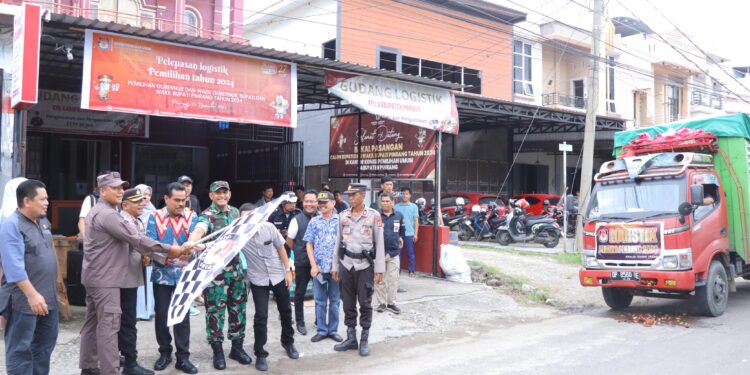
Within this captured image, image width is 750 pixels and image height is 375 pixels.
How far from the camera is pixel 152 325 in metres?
7.47

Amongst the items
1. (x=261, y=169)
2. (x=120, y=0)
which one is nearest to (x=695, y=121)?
(x=261, y=169)

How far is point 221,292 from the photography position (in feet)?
18.7

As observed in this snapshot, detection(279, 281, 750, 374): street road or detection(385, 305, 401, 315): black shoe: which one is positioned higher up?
detection(385, 305, 401, 315): black shoe

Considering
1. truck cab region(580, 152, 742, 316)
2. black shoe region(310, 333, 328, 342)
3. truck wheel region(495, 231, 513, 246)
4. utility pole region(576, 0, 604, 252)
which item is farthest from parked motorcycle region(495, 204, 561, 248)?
black shoe region(310, 333, 328, 342)

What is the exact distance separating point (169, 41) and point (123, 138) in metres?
8.43

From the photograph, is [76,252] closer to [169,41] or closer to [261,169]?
[169,41]

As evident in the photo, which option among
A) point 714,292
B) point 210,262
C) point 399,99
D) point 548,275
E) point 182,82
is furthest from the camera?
point 548,275

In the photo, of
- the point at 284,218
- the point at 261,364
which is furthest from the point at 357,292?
the point at 284,218

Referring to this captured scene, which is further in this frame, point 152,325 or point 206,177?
point 206,177

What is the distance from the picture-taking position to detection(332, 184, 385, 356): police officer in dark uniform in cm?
653

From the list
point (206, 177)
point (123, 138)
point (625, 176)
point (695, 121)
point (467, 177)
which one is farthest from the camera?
point (467, 177)

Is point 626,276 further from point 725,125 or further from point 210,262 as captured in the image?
point 210,262

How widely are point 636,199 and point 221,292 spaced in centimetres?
632

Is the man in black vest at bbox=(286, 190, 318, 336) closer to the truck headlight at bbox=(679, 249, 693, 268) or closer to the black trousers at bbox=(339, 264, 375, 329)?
the black trousers at bbox=(339, 264, 375, 329)
